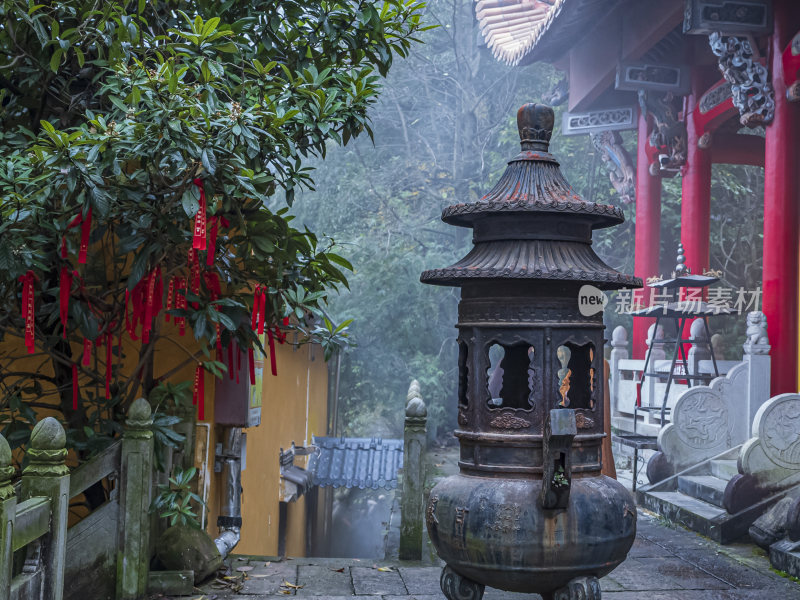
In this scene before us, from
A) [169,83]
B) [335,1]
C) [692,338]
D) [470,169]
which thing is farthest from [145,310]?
[470,169]

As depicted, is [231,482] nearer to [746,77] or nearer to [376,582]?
[376,582]

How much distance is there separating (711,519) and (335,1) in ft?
16.9

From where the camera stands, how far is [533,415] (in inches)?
180

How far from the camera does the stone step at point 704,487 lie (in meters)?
7.98

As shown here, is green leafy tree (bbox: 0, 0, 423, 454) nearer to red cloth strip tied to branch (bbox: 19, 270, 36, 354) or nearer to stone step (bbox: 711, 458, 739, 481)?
red cloth strip tied to branch (bbox: 19, 270, 36, 354)

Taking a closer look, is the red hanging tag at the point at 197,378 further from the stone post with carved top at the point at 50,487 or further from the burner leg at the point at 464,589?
the burner leg at the point at 464,589

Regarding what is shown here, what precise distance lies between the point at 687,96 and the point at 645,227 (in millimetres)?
2012

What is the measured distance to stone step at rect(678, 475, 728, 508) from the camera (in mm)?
7975

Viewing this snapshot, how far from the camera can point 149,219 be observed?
4621 mm

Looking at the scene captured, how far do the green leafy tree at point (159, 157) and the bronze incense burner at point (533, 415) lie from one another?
1035 millimetres

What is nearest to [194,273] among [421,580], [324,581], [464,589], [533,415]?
[533,415]

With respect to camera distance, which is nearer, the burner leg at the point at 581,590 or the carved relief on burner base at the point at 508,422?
the burner leg at the point at 581,590

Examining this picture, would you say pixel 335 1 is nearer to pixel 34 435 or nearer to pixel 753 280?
pixel 34 435

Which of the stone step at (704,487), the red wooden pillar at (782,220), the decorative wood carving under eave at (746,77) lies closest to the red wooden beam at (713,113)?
the decorative wood carving under eave at (746,77)
